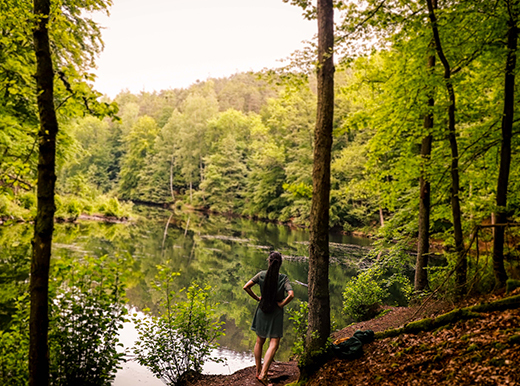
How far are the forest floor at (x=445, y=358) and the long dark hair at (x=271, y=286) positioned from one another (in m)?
1.12

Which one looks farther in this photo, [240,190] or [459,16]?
[240,190]

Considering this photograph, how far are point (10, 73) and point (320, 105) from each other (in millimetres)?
3669

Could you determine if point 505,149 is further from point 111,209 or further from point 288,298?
point 111,209

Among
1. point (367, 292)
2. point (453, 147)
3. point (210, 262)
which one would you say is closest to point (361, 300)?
point (367, 292)

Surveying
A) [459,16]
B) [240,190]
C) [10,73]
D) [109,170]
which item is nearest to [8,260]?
[10,73]

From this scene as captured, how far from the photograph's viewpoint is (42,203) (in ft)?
9.71

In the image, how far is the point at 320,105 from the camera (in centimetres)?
497

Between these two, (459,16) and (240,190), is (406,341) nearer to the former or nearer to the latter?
(459,16)

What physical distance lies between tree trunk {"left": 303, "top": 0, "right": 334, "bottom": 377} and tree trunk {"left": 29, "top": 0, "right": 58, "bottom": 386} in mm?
3258

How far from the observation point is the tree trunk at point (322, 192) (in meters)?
4.89

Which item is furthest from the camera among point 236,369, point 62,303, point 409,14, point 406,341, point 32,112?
point 32,112

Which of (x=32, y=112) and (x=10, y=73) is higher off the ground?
(x=32, y=112)

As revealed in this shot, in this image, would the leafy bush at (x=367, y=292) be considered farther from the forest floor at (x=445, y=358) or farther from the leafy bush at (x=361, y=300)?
the forest floor at (x=445, y=358)

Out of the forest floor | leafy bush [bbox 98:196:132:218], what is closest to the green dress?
the forest floor
